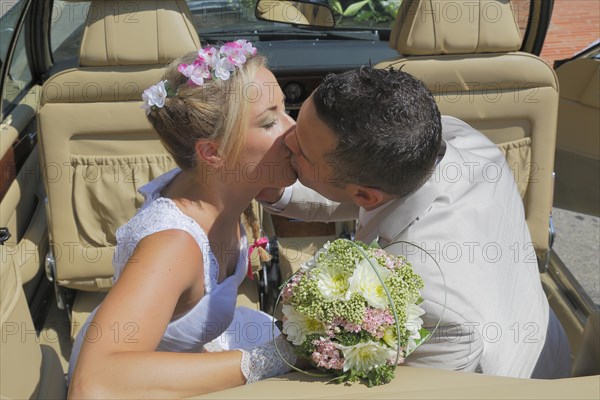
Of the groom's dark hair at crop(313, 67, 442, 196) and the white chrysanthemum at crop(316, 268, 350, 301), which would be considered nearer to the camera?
the white chrysanthemum at crop(316, 268, 350, 301)

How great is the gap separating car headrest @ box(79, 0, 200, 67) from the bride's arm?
113 centimetres

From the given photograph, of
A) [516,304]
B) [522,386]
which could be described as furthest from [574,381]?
[516,304]

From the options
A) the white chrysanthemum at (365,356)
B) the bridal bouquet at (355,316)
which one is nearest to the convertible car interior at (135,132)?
the bridal bouquet at (355,316)

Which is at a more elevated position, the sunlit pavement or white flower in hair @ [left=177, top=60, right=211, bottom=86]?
white flower in hair @ [left=177, top=60, right=211, bottom=86]

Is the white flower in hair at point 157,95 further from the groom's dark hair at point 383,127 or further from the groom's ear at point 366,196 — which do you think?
the groom's ear at point 366,196

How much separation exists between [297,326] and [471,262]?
524 mm

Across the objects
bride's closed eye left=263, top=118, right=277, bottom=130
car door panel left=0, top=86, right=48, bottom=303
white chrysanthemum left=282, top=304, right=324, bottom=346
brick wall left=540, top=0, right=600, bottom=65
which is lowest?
brick wall left=540, top=0, right=600, bottom=65

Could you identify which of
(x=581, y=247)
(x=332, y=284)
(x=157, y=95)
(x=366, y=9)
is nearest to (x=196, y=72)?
(x=157, y=95)

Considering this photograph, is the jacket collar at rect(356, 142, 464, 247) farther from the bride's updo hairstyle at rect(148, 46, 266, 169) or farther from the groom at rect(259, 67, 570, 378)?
the bride's updo hairstyle at rect(148, 46, 266, 169)

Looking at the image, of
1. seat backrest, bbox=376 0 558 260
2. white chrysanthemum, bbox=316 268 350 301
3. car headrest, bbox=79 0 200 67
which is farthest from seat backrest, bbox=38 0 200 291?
white chrysanthemum, bbox=316 268 350 301

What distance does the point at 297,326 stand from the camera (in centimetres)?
149

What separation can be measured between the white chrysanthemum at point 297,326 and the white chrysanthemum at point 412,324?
0.60 ft

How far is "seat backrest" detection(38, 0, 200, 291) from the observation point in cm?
262

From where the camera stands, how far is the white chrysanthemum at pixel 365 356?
1430 millimetres
